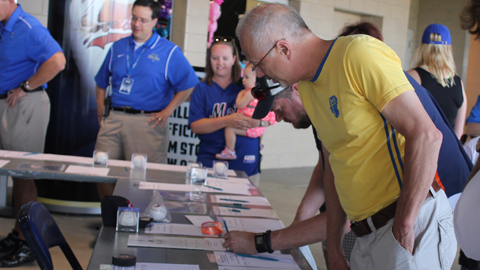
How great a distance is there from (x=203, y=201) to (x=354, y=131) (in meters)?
1.07

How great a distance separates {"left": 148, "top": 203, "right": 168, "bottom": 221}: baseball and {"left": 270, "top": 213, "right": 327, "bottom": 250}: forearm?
0.44 metres

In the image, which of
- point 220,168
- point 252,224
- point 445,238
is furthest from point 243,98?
point 445,238

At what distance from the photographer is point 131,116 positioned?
11.2 ft

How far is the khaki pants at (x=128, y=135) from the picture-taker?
342cm

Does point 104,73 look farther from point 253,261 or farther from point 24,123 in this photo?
point 253,261

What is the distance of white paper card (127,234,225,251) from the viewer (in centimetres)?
146

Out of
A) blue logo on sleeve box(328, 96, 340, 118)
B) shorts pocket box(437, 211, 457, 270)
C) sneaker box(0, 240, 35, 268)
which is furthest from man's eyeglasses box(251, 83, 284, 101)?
sneaker box(0, 240, 35, 268)

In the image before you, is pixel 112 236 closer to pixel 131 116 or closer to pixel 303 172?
pixel 131 116

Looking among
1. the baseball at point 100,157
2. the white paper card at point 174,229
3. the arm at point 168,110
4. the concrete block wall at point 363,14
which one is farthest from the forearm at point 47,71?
the concrete block wall at point 363,14

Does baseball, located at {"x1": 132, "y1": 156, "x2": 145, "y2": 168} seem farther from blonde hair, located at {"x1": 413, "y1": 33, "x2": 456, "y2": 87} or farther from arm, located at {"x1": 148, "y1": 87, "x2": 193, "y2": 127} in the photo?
blonde hair, located at {"x1": 413, "y1": 33, "x2": 456, "y2": 87}

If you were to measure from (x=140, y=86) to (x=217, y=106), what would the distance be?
0.66 meters

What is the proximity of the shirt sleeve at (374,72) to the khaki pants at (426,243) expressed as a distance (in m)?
0.33

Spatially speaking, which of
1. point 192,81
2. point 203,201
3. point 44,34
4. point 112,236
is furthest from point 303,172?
point 112,236

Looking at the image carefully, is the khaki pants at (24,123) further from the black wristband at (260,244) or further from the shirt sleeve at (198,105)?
the black wristband at (260,244)
